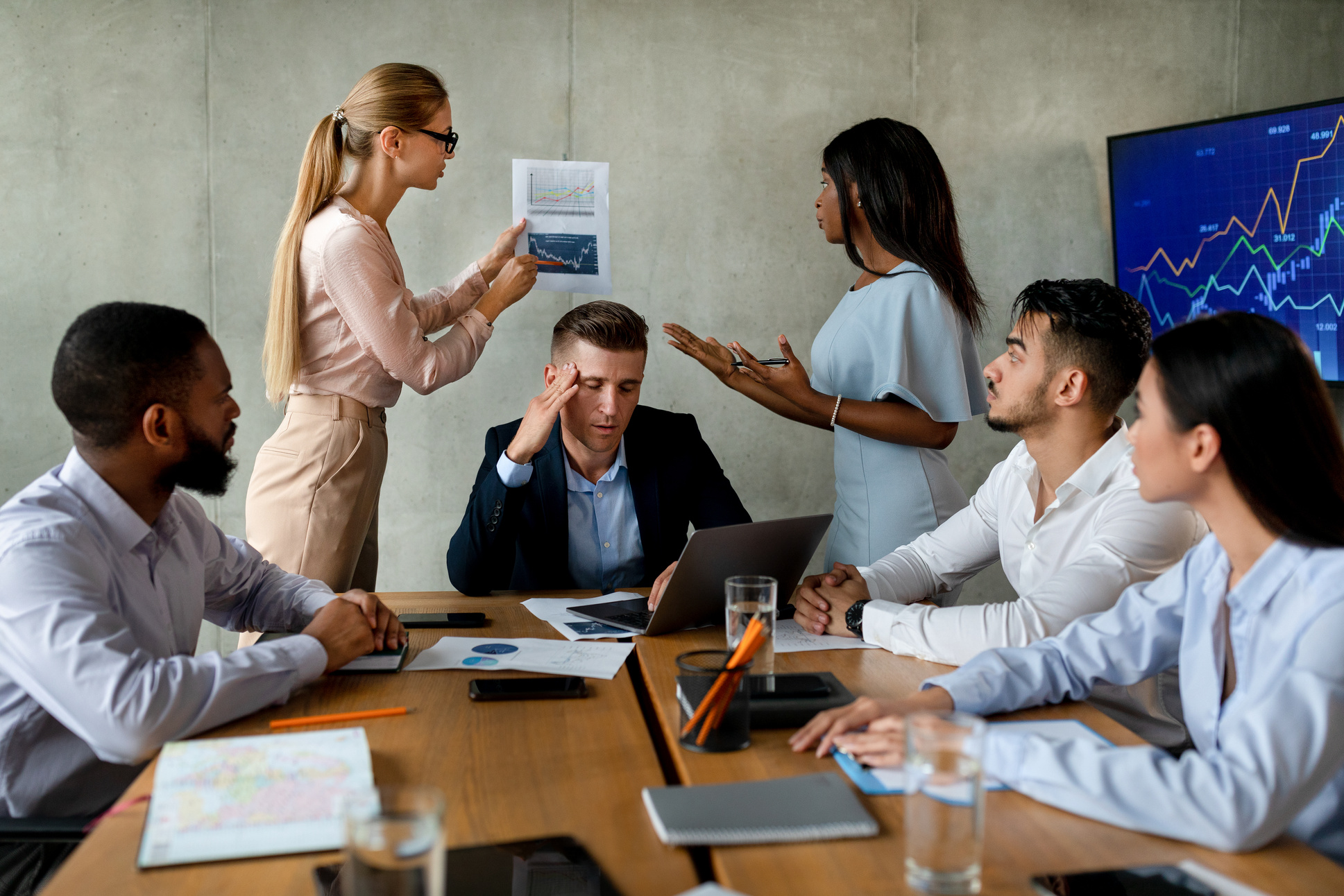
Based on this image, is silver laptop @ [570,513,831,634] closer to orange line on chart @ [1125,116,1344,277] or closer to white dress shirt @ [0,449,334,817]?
white dress shirt @ [0,449,334,817]

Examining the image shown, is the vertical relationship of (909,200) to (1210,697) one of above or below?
above

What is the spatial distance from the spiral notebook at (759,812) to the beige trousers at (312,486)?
5.37ft

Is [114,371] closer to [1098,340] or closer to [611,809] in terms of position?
[611,809]

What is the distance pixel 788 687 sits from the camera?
1415 millimetres

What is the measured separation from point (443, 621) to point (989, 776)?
1084 millimetres

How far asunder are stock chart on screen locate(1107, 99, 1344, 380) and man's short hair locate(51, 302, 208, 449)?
3.41 metres

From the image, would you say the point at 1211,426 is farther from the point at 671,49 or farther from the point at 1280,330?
the point at 671,49

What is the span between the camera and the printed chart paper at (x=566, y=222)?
113 inches

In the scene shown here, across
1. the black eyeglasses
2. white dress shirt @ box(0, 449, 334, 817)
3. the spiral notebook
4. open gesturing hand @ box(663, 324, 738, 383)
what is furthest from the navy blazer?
the spiral notebook

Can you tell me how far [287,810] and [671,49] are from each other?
10.7 feet

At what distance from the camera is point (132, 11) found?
348 cm

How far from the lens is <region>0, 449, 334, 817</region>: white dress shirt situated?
1.25 meters

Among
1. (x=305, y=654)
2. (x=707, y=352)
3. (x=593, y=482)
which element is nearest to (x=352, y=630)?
(x=305, y=654)

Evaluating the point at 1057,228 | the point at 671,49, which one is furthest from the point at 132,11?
the point at 1057,228
